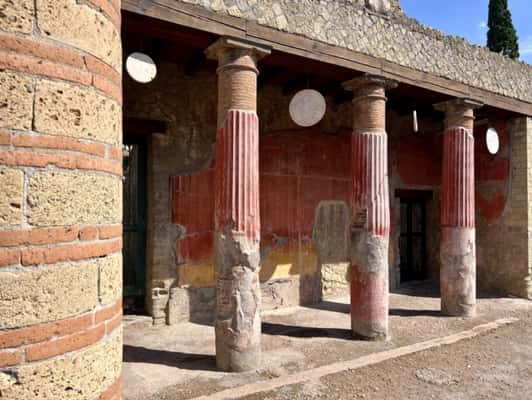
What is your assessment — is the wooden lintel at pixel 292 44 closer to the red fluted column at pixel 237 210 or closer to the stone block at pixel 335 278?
the red fluted column at pixel 237 210

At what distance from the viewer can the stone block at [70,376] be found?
1115 millimetres

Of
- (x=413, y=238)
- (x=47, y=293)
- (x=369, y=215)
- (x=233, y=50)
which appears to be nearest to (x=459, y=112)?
(x=369, y=215)

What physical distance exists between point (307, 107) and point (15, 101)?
472 cm

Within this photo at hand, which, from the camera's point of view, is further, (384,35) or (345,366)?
(384,35)

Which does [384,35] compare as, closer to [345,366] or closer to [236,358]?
[345,366]

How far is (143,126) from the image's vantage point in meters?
5.77

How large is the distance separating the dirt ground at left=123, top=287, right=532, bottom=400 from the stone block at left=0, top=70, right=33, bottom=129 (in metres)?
3.21

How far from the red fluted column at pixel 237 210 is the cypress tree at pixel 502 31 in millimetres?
13848

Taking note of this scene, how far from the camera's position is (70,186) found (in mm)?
1234

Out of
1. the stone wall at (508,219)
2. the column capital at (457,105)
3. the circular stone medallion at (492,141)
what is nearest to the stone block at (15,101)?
the column capital at (457,105)

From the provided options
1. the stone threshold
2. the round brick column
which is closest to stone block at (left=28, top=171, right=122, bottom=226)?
the round brick column

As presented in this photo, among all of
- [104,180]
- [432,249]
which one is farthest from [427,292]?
[104,180]

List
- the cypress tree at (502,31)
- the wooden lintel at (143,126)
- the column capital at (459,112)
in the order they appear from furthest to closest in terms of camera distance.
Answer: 1. the cypress tree at (502,31)
2. the column capital at (459,112)
3. the wooden lintel at (143,126)

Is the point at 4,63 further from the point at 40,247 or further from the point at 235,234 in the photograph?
the point at 235,234
